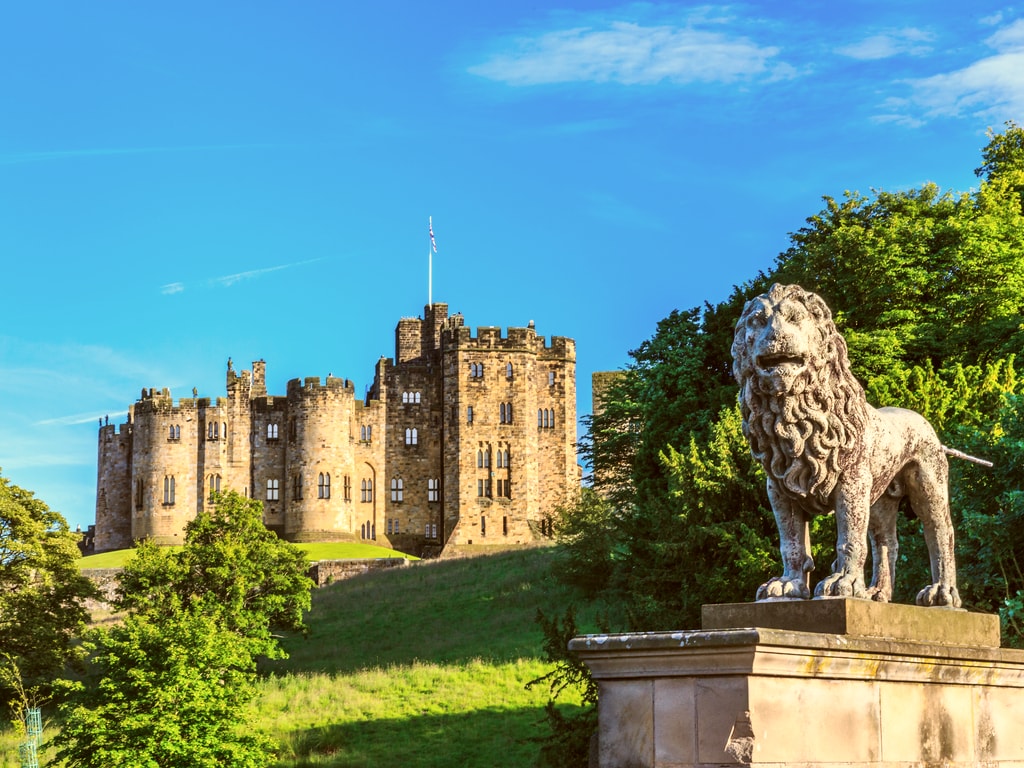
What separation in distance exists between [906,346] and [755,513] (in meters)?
9.49

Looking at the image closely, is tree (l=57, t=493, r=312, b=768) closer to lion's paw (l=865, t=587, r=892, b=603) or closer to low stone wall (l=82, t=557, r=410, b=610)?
lion's paw (l=865, t=587, r=892, b=603)

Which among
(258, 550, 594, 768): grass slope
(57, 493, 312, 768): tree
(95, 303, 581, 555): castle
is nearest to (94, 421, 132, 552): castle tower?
(95, 303, 581, 555): castle

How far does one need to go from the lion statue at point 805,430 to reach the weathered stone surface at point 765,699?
0.81 m

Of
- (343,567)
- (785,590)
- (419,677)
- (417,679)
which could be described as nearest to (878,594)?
(785,590)

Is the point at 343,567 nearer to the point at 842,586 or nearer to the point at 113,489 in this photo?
the point at 113,489

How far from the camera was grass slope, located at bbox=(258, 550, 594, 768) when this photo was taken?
38.1 metres

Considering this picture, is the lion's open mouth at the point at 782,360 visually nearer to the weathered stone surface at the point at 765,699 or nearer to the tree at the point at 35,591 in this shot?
the weathered stone surface at the point at 765,699

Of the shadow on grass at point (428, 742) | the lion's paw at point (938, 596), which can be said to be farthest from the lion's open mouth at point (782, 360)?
the shadow on grass at point (428, 742)

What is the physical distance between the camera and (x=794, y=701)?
8.99 m

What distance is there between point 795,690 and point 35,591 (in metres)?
46.6

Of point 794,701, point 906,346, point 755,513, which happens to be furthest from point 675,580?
point 794,701

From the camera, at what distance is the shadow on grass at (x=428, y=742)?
121 feet

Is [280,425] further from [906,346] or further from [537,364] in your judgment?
[906,346]

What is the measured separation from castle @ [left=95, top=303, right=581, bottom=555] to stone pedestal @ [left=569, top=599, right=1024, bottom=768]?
3496 inches
